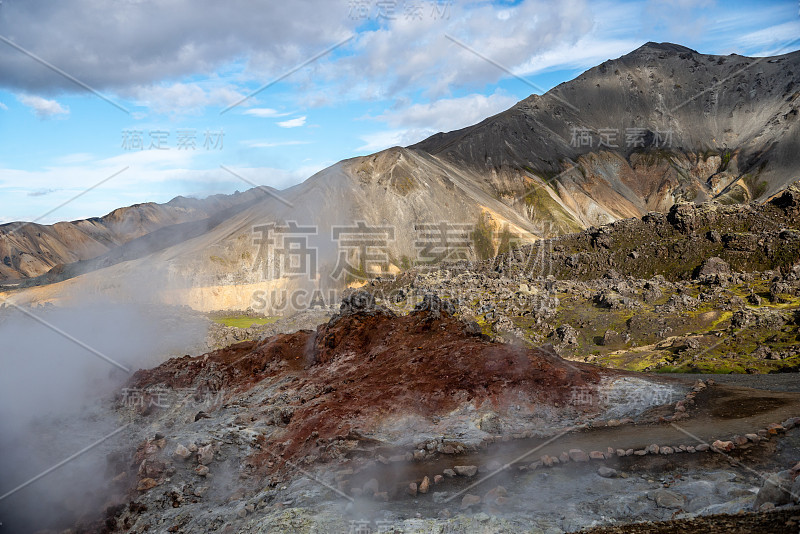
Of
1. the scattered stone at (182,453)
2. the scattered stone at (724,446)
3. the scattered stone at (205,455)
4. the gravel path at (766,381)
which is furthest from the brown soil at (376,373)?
the gravel path at (766,381)

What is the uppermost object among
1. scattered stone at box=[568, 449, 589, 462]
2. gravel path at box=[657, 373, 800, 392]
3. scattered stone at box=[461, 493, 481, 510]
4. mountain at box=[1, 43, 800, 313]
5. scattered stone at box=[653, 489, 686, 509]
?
mountain at box=[1, 43, 800, 313]

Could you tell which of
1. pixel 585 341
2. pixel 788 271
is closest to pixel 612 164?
pixel 788 271

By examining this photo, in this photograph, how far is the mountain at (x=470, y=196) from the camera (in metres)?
99.6

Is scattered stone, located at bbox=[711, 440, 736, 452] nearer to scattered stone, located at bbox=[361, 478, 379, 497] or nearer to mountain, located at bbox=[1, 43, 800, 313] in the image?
scattered stone, located at bbox=[361, 478, 379, 497]

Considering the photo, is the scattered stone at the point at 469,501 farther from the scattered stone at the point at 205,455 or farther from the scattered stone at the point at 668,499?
the scattered stone at the point at 205,455

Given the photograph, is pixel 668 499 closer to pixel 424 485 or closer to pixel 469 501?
pixel 469 501

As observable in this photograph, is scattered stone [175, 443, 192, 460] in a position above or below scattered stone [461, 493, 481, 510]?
below

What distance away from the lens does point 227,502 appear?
57.2ft

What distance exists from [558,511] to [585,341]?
4065 cm

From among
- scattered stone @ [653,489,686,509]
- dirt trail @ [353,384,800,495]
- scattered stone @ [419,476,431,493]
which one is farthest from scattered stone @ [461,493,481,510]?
scattered stone @ [653,489,686,509]

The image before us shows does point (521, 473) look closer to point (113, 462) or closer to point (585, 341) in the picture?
point (113, 462)

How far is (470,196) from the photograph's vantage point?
450 ft

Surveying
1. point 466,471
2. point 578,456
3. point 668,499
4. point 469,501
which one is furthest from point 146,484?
point 668,499

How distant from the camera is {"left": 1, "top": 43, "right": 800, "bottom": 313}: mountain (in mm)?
99625
